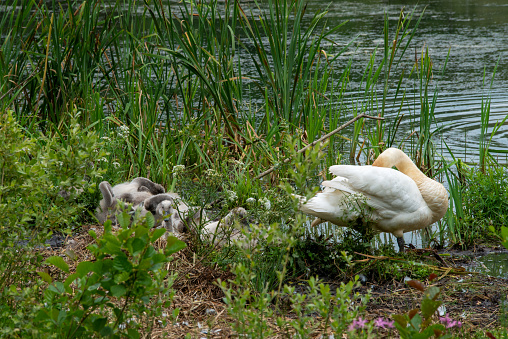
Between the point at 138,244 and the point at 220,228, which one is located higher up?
the point at 138,244

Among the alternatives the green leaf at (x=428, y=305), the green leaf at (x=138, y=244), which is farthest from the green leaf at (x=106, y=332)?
the green leaf at (x=428, y=305)

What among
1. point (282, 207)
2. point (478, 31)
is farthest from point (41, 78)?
point (478, 31)

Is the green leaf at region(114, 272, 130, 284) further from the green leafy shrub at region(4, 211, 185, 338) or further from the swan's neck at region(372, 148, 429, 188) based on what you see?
the swan's neck at region(372, 148, 429, 188)

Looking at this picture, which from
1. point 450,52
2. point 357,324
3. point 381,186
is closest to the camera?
point 357,324

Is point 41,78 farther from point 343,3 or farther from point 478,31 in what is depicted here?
point 343,3

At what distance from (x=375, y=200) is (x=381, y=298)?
0.64 m

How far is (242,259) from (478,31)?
10888mm

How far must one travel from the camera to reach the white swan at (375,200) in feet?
11.1

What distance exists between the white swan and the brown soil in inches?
11.8

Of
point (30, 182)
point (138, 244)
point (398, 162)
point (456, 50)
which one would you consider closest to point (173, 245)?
point (138, 244)

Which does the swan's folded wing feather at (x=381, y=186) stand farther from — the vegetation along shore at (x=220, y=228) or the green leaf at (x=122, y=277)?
the green leaf at (x=122, y=277)

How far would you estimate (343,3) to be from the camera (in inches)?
687

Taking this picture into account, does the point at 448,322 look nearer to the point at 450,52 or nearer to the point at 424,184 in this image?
the point at 424,184

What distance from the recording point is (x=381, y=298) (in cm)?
306
